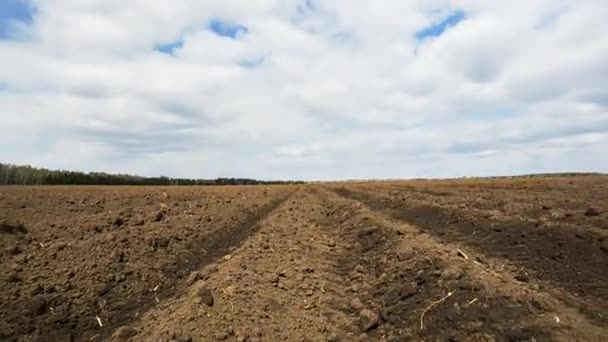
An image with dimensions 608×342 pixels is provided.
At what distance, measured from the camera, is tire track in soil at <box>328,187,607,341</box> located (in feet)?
19.7

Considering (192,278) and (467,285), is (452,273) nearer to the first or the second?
(467,285)

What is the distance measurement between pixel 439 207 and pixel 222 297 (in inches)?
350

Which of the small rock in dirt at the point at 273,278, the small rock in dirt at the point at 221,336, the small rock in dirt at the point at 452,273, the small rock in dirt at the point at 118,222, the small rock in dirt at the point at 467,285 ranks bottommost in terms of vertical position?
the small rock in dirt at the point at 221,336

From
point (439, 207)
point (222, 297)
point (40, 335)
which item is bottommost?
point (40, 335)

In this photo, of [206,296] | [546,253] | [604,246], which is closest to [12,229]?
[206,296]

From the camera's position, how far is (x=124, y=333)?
22.9 ft

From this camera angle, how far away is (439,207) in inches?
589

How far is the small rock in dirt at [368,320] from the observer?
696 cm

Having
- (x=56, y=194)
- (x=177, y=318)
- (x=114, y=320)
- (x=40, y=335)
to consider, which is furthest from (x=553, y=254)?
(x=56, y=194)

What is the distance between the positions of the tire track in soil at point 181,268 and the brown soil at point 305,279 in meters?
0.03

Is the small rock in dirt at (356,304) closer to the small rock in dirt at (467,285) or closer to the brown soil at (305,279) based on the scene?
the brown soil at (305,279)

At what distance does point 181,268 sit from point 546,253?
614 centimetres

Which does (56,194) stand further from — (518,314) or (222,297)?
(518,314)

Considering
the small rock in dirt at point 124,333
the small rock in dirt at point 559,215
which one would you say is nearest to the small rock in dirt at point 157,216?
the small rock in dirt at point 124,333
